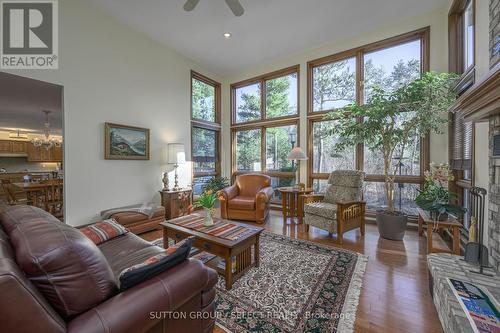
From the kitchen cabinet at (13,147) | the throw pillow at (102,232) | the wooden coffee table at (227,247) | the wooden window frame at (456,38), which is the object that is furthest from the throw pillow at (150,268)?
the kitchen cabinet at (13,147)

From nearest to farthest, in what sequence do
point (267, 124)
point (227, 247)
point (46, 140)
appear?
point (227, 247)
point (267, 124)
point (46, 140)

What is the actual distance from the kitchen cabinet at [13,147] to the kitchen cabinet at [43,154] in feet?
0.46

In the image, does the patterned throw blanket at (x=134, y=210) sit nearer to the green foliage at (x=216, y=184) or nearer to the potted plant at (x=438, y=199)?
the green foliage at (x=216, y=184)

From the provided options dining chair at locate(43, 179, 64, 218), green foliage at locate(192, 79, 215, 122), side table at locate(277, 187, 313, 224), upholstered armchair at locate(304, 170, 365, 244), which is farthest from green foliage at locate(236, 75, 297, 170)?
dining chair at locate(43, 179, 64, 218)

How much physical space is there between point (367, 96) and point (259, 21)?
242cm

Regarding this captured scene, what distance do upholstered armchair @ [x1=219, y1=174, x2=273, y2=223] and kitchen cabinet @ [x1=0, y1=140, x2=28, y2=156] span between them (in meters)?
7.61

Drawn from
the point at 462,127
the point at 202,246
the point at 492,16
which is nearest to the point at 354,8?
the point at 492,16

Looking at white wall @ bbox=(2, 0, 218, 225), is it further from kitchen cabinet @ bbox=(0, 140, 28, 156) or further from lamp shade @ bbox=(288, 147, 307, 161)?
kitchen cabinet @ bbox=(0, 140, 28, 156)

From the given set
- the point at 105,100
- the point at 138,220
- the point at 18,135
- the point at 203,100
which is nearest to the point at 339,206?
the point at 138,220

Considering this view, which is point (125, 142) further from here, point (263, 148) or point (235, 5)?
point (263, 148)

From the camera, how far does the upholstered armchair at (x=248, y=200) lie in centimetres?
373

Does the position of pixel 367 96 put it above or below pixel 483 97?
above

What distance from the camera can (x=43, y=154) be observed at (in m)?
7.18

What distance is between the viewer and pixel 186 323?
1094 millimetres
